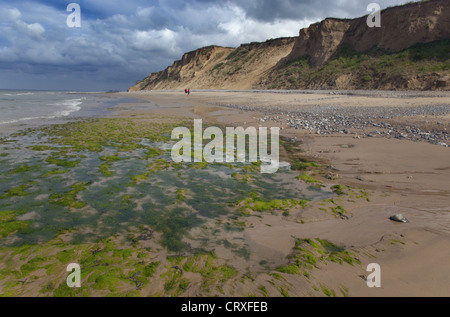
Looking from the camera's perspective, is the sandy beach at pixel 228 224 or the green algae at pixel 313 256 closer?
the sandy beach at pixel 228 224

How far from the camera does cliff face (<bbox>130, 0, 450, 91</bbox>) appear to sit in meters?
33.7

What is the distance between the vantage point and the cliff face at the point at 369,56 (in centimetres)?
3372

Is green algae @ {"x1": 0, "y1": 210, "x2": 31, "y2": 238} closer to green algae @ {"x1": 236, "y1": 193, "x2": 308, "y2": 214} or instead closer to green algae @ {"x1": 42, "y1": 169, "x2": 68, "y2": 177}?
green algae @ {"x1": 42, "y1": 169, "x2": 68, "y2": 177}

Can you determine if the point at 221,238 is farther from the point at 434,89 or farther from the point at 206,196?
the point at 434,89

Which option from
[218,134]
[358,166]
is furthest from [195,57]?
[358,166]

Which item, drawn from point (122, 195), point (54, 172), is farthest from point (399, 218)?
point (54, 172)

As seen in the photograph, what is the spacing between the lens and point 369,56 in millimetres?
42531

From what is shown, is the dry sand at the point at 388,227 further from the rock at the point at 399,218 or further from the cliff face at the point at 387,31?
the cliff face at the point at 387,31

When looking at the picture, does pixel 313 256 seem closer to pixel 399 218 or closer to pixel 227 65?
pixel 399 218

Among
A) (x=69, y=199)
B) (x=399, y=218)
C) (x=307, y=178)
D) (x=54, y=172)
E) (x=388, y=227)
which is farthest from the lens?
(x=54, y=172)

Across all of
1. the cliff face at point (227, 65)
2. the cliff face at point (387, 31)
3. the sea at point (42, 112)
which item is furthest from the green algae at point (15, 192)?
the cliff face at point (227, 65)

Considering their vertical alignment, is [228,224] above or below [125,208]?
below

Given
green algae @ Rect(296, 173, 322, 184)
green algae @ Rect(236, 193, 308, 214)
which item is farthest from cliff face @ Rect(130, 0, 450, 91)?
green algae @ Rect(236, 193, 308, 214)
